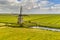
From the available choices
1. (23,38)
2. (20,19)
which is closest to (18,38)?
(23,38)

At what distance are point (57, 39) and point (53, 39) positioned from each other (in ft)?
3.72

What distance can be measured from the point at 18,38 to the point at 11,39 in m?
2.51

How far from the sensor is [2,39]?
4584 cm

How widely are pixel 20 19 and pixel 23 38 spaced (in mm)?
46355

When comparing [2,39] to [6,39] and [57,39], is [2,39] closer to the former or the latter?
[6,39]

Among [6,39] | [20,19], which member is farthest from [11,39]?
[20,19]

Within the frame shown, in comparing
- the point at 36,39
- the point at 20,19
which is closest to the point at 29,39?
the point at 36,39

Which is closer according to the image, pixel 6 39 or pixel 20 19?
pixel 6 39

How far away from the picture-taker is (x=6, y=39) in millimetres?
46031

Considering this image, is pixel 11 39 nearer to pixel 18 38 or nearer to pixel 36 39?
pixel 18 38

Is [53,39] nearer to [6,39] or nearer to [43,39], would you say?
[43,39]

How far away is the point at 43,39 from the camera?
46.7m

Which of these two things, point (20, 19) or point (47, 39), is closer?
point (47, 39)

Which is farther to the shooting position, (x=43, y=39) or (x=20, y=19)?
(x=20, y=19)
